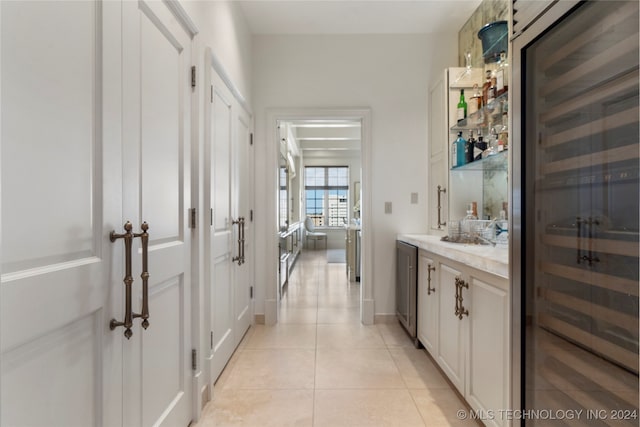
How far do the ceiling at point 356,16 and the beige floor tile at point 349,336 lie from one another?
9.36 ft

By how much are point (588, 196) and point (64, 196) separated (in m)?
1.40

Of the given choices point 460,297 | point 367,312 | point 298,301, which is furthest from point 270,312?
point 460,297

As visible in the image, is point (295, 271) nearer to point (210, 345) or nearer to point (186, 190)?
point (210, 345)

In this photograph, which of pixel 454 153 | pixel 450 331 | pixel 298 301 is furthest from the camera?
pixel 298 301

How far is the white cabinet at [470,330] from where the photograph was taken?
54.6 inches

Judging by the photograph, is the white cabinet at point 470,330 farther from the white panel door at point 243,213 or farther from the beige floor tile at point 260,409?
the white panel door at point 243,213

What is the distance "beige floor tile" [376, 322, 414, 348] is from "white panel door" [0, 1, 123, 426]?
213 cm

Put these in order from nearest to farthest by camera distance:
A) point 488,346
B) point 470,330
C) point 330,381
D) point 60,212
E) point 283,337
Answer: point 60,212
point 488,346
point 470,330
point 330,381
point 283,337

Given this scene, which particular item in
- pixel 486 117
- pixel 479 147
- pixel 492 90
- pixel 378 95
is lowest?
pixel 479 147

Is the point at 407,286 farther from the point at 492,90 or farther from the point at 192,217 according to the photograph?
the point at 192,217

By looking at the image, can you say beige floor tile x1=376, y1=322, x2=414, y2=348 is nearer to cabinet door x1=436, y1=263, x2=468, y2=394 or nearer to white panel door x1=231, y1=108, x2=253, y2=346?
cabinet door x1=436, y1=263, x2=468, y2=394

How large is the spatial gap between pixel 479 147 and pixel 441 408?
5.95ft

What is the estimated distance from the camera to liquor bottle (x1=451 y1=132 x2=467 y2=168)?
8.66 feet

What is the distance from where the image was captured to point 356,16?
292 cm
